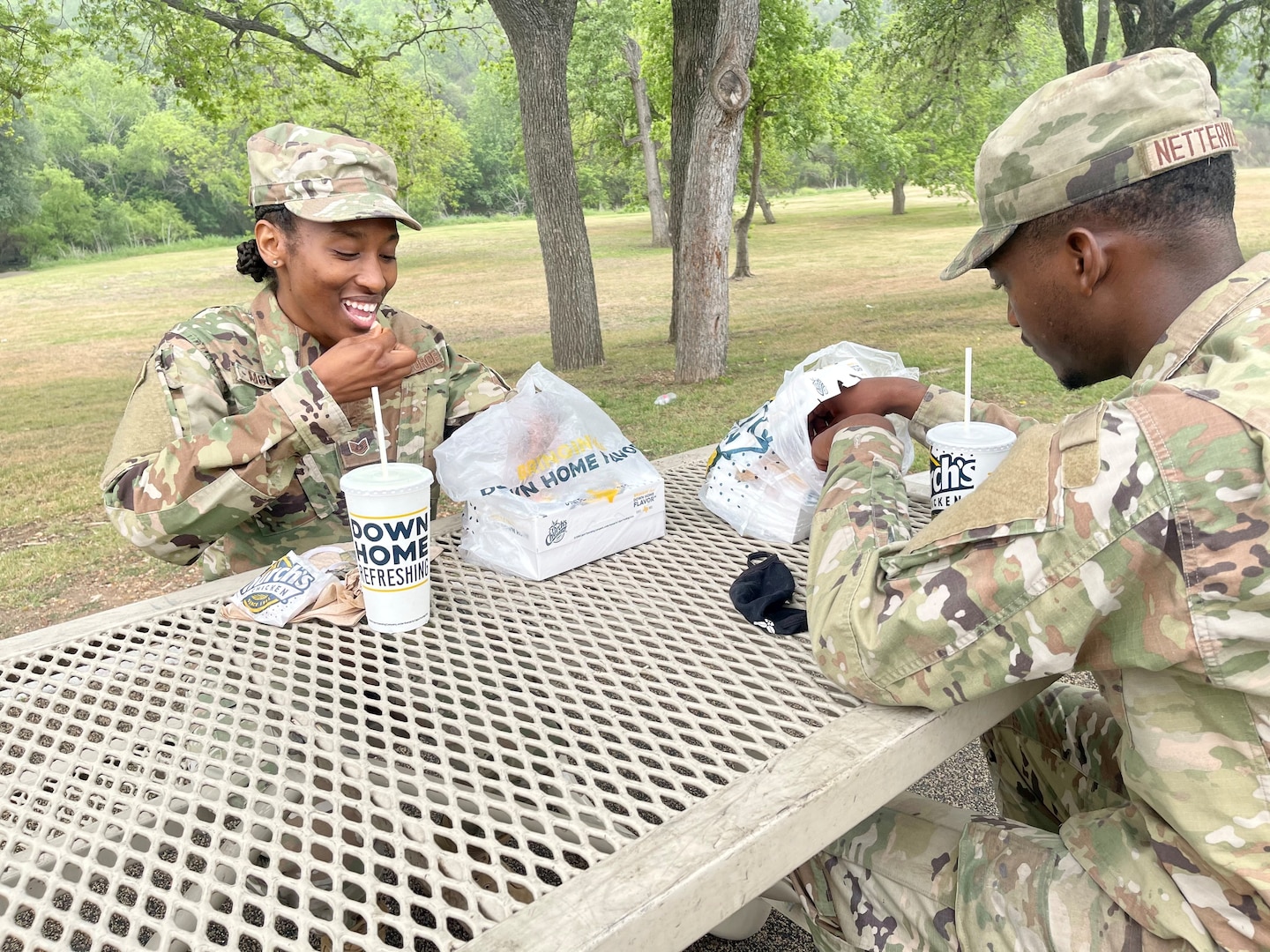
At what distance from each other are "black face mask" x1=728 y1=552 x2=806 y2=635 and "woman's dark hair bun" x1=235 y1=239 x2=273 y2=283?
1.40m

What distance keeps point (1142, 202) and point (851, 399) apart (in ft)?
2.13

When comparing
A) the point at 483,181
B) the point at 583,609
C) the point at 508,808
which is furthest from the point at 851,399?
the point at 483,181

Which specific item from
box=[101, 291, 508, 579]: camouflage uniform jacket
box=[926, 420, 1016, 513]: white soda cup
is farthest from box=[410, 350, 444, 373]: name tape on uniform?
box=[926, 420, 1016, 513]: white soda cup

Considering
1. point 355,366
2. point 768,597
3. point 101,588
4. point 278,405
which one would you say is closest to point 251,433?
point 278,405

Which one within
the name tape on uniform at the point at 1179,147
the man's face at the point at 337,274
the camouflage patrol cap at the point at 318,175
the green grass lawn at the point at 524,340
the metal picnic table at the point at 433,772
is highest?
the camouflage patrol cap at the point at 318,175

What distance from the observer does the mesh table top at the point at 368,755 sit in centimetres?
92

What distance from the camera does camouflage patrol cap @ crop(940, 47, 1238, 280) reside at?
128 centimetres

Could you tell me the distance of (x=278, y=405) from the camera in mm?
1639

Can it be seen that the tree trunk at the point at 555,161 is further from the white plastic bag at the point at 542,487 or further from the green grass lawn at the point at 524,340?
the white plastic bag at the point at 542,487

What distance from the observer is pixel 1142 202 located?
50.7 inches

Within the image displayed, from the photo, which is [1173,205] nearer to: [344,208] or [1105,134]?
[1105,134]

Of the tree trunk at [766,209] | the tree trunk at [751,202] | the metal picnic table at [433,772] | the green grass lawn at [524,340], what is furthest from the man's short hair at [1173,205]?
the tree trunk at [766,209]

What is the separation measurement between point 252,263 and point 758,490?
1356mm

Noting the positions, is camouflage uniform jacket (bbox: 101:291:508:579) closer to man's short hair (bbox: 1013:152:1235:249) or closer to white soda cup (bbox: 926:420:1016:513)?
white soda cup (bbox: 926:420:1016:513)
